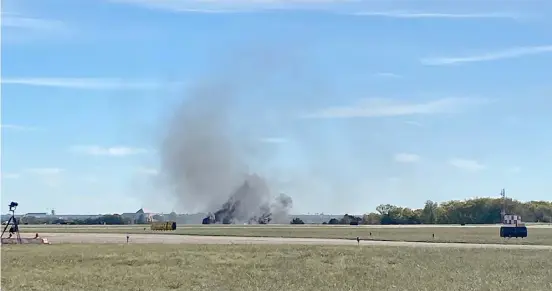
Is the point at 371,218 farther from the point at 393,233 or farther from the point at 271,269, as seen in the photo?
the point at 271,269

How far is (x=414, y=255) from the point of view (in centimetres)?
4188

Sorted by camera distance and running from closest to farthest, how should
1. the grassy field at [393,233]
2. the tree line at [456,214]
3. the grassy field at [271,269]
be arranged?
1. the grassy field at [271,269]
2. the grassy field at [393,233]
3. the tree line at [456,214]

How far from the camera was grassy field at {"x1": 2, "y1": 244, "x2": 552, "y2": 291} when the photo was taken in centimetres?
2780

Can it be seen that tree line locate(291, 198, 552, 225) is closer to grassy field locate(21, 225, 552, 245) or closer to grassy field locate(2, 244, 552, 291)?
grassy field locate(21, 225, 552, 245)

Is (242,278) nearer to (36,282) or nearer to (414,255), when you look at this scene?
(36,282)

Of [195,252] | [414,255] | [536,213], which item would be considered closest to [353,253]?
[414,255]

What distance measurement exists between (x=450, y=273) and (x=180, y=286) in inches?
421

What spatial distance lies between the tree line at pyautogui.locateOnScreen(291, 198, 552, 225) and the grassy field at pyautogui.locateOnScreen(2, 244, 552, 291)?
327ft

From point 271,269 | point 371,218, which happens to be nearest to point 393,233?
Result: point 271,269

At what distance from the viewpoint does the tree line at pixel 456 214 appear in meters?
146

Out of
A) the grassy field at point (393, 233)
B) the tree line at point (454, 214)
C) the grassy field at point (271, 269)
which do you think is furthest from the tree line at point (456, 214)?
the grassy field at point (271, 269)

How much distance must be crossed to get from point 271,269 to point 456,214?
119059 millimetres

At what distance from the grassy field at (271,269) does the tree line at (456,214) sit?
99685mm

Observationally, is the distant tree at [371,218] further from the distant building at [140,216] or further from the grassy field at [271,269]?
the grassy field at [271,269]
